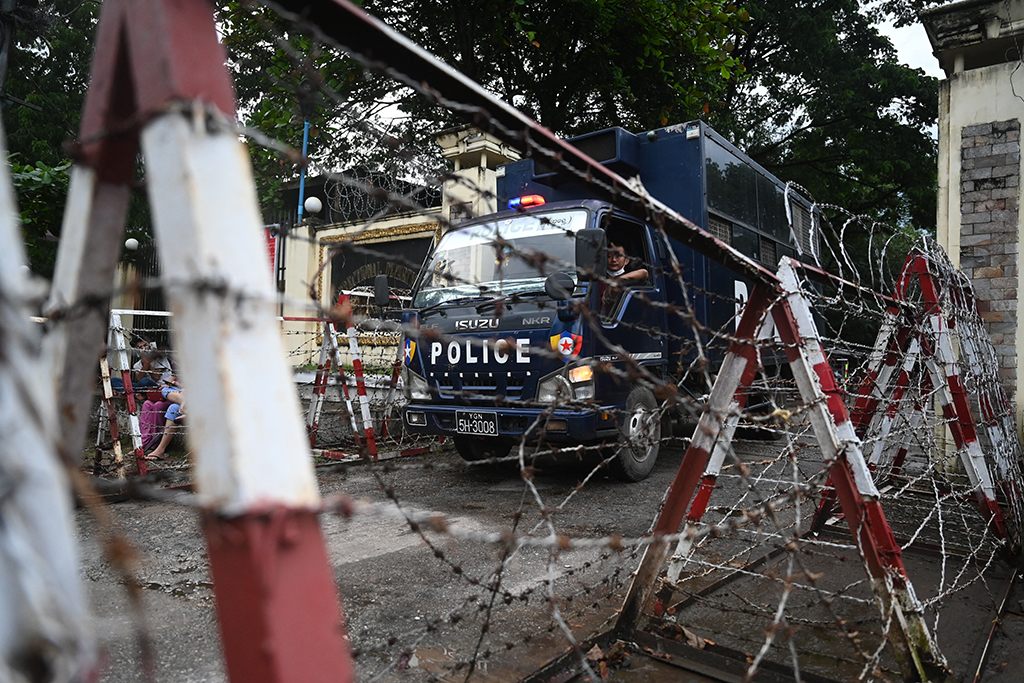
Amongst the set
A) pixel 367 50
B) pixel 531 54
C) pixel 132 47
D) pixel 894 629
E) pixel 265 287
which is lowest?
pixel 894 629

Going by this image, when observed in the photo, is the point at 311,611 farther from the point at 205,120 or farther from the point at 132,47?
the point at 132,47

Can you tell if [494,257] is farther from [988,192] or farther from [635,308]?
[988,192]

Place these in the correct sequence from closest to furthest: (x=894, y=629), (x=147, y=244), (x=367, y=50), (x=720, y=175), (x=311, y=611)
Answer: (x=311, y=611) < (x=367, y=50) < (x=894, y=629) < (x=720, y=175) < (x=147, y=244)

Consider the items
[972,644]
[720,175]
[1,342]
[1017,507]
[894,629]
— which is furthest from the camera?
[720,175]

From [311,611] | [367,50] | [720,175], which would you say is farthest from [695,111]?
[311,611]

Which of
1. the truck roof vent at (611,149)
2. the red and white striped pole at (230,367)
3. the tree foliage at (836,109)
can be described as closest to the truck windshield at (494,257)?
the truck roof vent at (611,149)

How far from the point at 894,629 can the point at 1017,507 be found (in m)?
2.07

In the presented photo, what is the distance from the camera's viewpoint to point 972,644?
9.41 feet

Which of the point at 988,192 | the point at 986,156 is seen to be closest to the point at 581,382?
the point at 988,192

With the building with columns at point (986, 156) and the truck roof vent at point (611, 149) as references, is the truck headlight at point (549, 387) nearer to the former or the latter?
the truck roof vent at point (611, 149)

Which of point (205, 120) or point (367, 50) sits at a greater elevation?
point (367, 50)

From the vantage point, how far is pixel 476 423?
18.6ft

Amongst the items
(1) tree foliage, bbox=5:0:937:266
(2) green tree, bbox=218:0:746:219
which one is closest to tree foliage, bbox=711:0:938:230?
(1) tree foliage, bbox=5:0:937:266

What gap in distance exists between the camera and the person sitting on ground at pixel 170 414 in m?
7.02
